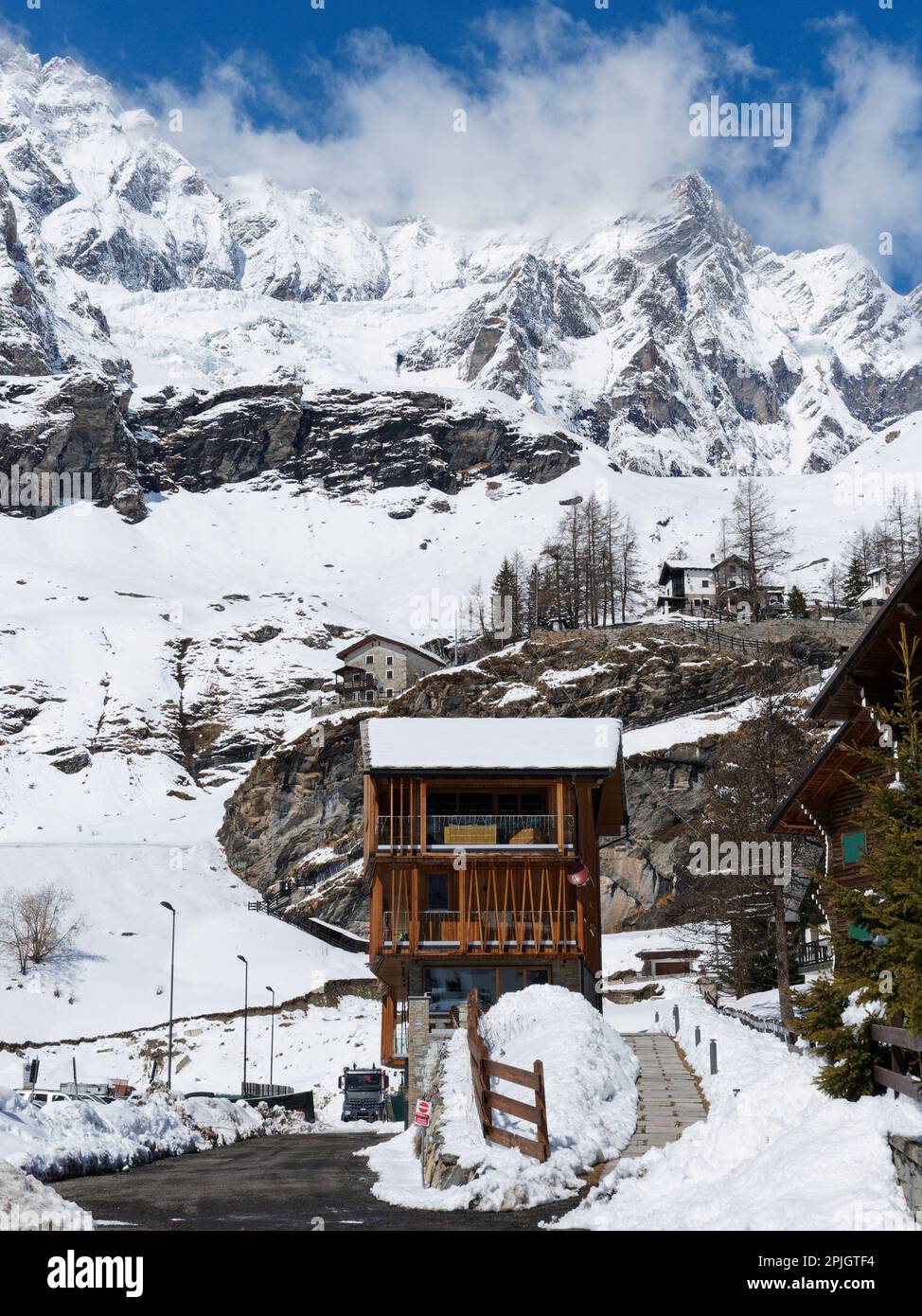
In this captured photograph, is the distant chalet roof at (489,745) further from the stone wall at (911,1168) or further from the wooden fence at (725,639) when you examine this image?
the wooden fence at (725,639)

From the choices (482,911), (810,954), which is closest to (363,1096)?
(482,911)

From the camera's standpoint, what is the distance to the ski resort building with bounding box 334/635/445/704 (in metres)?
132

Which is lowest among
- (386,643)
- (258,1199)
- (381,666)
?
(258,1199)

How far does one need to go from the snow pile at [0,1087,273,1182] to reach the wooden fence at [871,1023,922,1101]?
10.2 metres

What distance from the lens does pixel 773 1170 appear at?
11906mm

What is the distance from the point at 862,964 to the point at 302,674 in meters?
134

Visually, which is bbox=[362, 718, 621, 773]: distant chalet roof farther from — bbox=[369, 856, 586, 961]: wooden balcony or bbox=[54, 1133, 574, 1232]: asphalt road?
bbox=[54, 1133, 574, 1232]: asphalt road

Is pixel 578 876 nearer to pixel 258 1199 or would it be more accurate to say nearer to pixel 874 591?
pixel 258 1199

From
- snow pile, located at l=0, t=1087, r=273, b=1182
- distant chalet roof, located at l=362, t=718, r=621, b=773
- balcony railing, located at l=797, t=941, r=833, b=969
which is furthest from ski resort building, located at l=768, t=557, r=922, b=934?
snow pile, located at l=0, t=1087, r=273, b=1182

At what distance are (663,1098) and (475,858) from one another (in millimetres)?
16780

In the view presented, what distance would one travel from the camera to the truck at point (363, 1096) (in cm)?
4088

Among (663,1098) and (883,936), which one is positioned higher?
(883,936)

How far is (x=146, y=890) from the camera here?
8244cm
